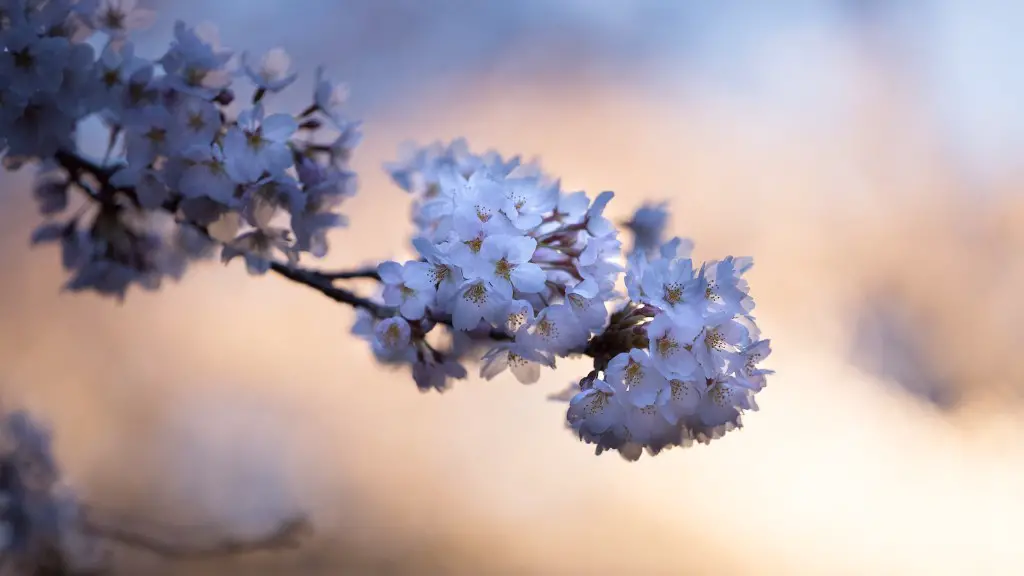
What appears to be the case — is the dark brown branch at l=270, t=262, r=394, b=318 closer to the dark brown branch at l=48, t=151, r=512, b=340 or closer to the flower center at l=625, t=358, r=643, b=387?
the dark brown branch at l=48, t=151, r=512, b=340

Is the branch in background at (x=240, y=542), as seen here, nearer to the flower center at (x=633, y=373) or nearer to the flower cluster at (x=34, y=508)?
the flower cluster at (x=34, y=508)

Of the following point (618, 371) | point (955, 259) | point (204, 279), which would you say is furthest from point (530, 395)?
point (618, 371)

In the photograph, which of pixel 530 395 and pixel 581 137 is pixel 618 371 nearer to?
pixel 530 395

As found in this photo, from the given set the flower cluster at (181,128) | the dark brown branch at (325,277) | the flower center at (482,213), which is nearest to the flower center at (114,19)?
the flower cluster at (181,128)

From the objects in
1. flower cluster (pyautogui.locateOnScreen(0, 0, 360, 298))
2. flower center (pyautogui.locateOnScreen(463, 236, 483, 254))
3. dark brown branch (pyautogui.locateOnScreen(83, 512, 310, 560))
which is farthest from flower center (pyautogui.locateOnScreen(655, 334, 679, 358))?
dark brown branch (pyautogui.locateOnScreen(83, 512, 310, 560))

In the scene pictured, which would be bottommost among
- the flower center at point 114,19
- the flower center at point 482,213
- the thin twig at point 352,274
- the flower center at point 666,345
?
the flower center at point 666,345
